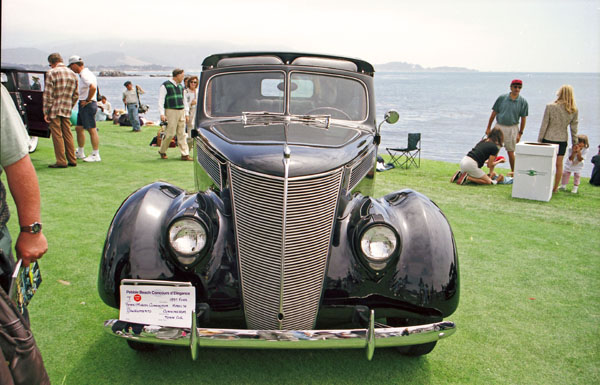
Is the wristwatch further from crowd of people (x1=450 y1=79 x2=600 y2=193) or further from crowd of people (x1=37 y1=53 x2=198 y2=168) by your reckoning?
crowd of people (x1=450 y1=79 x2=600 y2=193)

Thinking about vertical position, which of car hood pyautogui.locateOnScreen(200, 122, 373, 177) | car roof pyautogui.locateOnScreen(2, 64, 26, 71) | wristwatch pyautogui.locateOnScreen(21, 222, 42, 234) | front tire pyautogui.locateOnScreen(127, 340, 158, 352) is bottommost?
front tire pyautogui.locateOnScreen(127, 340, 158, 352)

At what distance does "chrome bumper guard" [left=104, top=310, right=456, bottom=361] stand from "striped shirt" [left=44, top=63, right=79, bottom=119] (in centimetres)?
778

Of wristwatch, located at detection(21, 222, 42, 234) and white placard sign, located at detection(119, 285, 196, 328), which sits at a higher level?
wristwatch, located at detection(21, 222, 42, 234)

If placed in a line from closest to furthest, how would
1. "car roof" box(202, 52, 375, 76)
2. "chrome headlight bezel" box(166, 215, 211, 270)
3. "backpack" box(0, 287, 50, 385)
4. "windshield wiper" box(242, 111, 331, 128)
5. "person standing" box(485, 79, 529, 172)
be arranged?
1. "backpack" box(0, 287, 50, 385)
2. "chrome headlight bezel" box(166, 215, 211, 270)
3. "windshield wiper" box(242, 111, 331, 128)
4. "car roof" box(202, 52, 375, 76)
5. "person standing" box(485, 79, 529, 172)

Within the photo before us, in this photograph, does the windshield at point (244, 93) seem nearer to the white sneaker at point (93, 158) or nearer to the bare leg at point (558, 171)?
the bare leg at point (558, 171)

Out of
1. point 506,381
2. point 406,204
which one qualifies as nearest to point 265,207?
point 406,204

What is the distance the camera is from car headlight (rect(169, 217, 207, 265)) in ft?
9.45

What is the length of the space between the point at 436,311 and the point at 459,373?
607 millimetres

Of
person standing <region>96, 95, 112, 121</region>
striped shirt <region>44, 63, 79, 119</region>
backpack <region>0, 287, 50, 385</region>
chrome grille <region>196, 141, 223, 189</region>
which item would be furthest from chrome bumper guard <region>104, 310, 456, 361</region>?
person standing <region>96, 95, 112, 121</region>

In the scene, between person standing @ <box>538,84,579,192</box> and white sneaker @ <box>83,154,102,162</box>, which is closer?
person standing @ <box>538,84,579,192</box>

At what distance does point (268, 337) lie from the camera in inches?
105

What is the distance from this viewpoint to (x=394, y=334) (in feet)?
9.02

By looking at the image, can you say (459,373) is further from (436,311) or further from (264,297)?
(264,297)

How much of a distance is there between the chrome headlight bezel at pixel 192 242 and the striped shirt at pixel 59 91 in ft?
25.0
